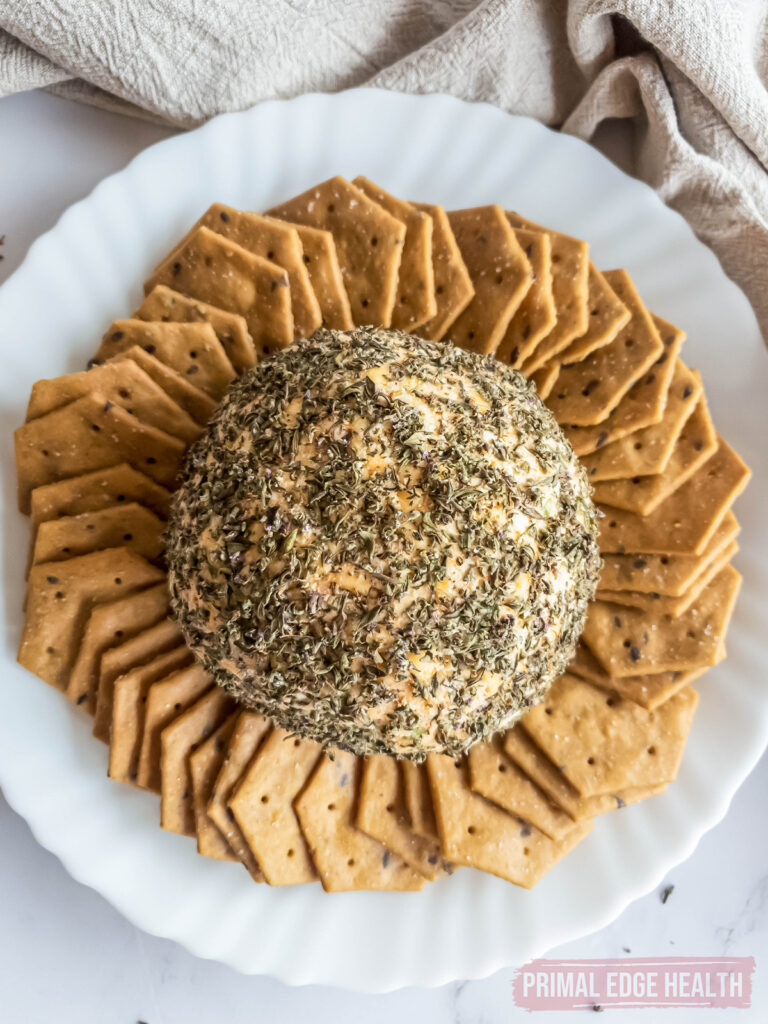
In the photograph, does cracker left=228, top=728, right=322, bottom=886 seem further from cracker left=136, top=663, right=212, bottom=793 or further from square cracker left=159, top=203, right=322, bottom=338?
square cracker left=159, top=203, right=322, bottom=338

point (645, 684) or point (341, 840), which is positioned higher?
point (645, 684)

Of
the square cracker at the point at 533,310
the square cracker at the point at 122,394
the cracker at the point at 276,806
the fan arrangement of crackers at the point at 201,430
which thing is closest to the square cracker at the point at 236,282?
the fan arrangement of crackers at the point at 201,430

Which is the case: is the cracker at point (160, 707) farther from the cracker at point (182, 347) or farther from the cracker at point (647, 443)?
the cracker at point (647, 443)

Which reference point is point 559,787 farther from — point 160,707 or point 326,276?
point 326,276

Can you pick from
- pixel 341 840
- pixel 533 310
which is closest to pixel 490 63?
A: pixel 533 310

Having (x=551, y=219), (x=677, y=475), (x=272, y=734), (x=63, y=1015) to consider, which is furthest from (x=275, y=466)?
(x=63, y=1015)

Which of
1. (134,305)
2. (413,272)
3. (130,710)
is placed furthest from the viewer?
(134,305)
